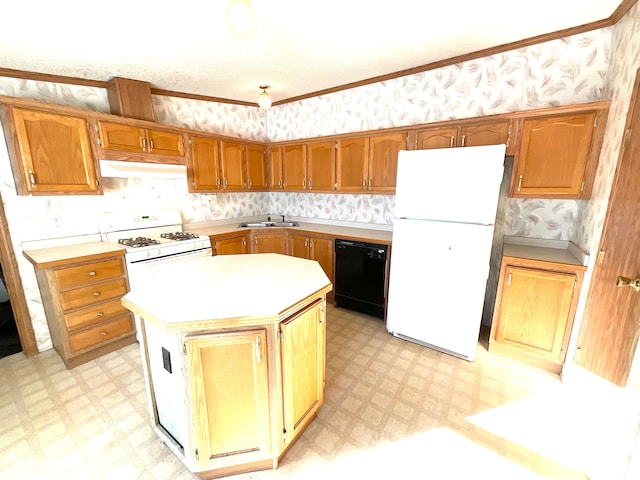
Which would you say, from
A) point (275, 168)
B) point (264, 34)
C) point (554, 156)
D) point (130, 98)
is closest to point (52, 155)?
point (130, 98)

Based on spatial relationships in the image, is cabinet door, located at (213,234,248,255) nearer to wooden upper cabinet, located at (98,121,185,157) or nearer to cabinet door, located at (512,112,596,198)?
wooden upper cabinet, located at (98,121,185,157)

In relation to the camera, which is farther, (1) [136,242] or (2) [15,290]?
(1) [136,242]

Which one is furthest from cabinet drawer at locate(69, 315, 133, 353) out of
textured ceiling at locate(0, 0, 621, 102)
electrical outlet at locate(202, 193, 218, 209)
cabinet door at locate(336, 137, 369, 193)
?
cabinet door at locate(336, 137, 369, 193)

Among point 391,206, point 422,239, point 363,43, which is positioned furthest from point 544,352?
A: point 363,43

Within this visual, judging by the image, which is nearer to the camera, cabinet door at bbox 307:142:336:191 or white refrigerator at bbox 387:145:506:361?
white refrigerator at bbox 387:145:506:361

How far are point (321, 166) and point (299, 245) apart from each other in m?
1.06

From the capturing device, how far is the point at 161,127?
2.82 metres

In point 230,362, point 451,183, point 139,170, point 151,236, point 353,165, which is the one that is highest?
point 353,165

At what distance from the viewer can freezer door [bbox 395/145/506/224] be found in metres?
2.01

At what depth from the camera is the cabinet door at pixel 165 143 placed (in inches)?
109

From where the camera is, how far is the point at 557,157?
2.09 metres

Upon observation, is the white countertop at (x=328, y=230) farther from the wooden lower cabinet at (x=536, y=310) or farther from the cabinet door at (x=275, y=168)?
the wooden lower cabinet at (x=536, y=310)

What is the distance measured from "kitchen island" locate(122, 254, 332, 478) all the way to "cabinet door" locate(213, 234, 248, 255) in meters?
1.71

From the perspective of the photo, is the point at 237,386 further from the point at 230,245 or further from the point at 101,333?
the point at 230,245
